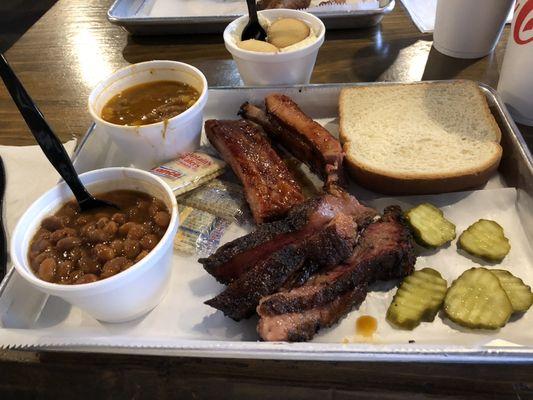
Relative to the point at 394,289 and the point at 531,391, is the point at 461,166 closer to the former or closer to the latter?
the point at 394,289

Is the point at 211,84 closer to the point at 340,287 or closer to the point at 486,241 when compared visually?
the point at 340,287

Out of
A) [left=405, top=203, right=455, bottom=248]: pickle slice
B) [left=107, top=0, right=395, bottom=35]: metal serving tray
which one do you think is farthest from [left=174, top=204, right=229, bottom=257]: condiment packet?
[left=107, top=0, right=395, bottom=35]: metal serving tray

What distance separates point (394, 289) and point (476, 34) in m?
1.83

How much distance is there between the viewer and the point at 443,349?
131 cm

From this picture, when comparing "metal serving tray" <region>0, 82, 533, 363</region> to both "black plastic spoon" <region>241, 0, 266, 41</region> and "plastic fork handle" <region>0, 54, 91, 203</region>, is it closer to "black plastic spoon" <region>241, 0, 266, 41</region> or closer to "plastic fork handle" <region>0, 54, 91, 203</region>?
"plastic fork handle" <region>0, 54, 91, 203</region>

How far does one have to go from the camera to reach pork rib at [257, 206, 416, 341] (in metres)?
1.45

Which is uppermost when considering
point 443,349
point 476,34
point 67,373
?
point 476,34

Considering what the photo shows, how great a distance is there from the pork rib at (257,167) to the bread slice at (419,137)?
33cm

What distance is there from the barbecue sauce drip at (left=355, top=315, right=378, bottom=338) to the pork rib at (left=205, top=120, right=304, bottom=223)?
1.71 ft

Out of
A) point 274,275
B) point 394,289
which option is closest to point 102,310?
point 274,275

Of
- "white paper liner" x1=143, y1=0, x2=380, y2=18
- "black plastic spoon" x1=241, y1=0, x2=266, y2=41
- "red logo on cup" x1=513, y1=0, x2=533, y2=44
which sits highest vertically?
"red logo on cup" x1=513, y1=0, x2=533, y2=44

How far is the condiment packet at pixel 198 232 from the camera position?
1.84 meters

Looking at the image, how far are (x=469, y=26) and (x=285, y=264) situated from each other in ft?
6.56

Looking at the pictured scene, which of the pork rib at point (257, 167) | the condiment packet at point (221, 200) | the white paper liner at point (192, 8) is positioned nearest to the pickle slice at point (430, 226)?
the pork rib at point (257, 167)
